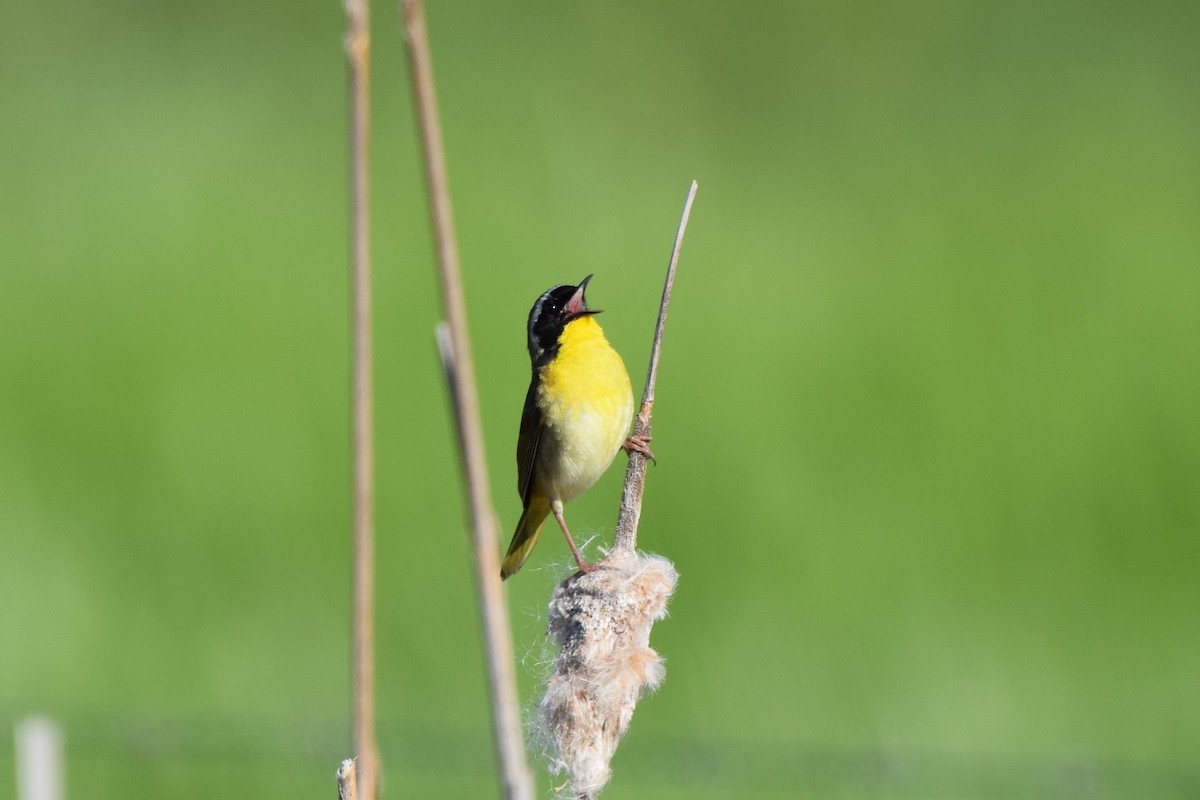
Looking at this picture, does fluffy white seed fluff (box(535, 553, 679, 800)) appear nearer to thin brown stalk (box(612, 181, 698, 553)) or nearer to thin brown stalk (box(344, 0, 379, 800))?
thin brown stalk (box(612, 181, 698, 553))

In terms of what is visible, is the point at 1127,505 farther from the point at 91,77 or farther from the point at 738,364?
the point at 91,77

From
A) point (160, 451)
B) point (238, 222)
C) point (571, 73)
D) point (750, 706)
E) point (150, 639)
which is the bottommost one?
point (750, 706)

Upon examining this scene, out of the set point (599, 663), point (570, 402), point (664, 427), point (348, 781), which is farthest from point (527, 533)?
point (664, 427)

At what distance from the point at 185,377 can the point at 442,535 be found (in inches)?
54.9

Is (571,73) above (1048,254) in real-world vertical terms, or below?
above

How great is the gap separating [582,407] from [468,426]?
1.85m

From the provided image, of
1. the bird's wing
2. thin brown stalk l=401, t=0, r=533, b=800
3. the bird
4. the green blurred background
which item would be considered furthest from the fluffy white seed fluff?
the green blurred background

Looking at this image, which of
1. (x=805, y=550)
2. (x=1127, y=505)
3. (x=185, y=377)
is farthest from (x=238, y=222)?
(x=1127, y=505)

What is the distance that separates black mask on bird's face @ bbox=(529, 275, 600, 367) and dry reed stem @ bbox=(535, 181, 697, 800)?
2.95ft

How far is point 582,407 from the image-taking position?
2.88 metres

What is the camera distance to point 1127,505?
19.8 feet

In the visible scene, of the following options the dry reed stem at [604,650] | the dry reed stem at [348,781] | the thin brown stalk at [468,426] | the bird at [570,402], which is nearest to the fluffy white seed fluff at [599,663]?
the dry reed stem at [604,650]

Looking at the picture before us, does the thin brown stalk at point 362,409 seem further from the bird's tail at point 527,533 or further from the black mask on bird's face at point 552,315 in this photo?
the bird's tail at point 527,533

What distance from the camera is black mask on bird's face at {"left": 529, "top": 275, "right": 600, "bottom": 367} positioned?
2.86 meters
